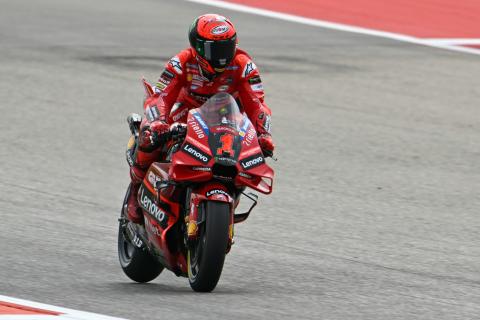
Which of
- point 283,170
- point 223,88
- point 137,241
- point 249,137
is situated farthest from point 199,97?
point 283,170

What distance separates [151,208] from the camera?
834cm

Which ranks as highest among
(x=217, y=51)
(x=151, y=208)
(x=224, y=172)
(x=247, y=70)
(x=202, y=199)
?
(x=217, y=51)

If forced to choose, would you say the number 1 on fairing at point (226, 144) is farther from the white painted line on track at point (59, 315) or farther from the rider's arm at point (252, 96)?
the white painted line on track at point (59, 315)

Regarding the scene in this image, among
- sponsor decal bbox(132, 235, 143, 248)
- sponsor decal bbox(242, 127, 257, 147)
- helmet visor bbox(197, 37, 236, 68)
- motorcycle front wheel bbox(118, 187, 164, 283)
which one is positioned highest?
helmet visor bbox(197, 37, 236, 68)

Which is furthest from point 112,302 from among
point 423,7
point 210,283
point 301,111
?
point 423,7

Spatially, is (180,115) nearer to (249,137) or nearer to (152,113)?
(152,113)

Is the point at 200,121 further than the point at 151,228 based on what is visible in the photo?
No

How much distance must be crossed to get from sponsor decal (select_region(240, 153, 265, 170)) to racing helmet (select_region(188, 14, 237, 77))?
2.32 ft

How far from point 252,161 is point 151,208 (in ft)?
3.13

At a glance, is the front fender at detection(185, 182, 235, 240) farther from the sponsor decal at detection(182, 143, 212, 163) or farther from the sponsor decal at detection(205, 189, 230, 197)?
the sponsor decal at detection(182, 143, 212, 163)

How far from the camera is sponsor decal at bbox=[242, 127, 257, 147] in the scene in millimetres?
7788

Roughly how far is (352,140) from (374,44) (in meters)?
5.55

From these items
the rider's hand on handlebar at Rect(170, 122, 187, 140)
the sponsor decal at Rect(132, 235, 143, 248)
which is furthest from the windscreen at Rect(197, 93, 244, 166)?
the sponsor decal at Rect(132, 235, 143, 248)

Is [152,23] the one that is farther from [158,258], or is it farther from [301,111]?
[158,258]
